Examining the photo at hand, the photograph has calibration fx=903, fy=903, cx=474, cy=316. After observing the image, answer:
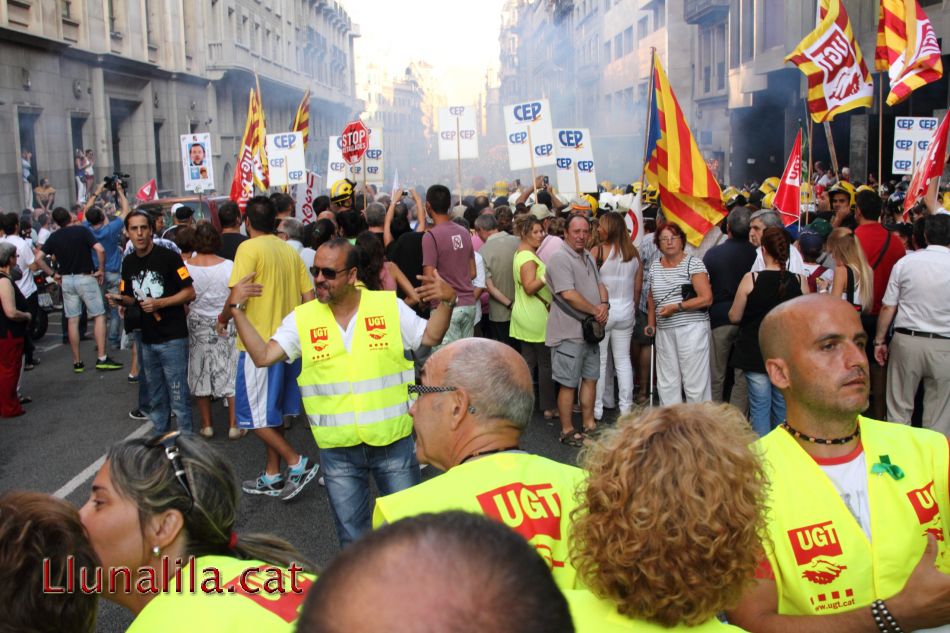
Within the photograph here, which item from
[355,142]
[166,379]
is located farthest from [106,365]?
[355,142]

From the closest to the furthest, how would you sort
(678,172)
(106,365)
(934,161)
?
(678,172), (934,161), (106,365)

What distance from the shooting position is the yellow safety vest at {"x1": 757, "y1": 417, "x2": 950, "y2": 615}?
2.44m

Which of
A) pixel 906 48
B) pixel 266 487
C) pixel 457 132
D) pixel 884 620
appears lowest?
pixel 266 487

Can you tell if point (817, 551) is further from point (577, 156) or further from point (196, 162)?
point (196, 162)

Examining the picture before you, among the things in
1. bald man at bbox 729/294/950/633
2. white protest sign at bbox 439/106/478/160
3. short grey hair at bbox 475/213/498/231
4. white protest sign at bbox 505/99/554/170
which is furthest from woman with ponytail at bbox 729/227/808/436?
white protest sign at bbox 439/106/478/160

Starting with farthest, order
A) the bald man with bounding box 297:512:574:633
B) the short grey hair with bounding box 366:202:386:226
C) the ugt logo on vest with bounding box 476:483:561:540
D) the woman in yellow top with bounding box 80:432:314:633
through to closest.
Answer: the short grey hair with bounding box 366:202:386:226, the ugt logo on vest with bounding box 476:483:561:540, the woman in yellow top with bounding box 80:432:314:633, the bald man with bounding box 297:512:574:633

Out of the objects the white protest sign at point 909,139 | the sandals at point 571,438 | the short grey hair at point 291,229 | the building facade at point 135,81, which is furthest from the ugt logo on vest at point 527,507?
the building facade at point 135,81

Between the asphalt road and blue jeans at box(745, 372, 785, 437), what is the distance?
4.92 ft

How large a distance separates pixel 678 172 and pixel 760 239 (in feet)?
3.60

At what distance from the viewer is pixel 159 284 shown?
23.8ft

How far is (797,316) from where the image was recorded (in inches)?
113

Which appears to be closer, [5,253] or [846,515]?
[846,515]

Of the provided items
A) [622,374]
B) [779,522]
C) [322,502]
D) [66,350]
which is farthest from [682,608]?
[66,350]

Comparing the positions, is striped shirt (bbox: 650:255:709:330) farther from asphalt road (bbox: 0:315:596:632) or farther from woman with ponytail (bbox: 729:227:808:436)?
asphalt road (bbox: 0:315:596:632)
